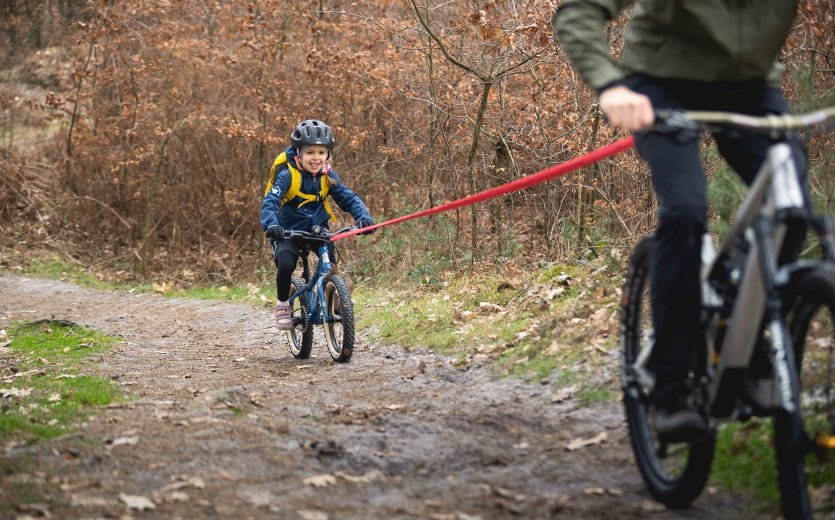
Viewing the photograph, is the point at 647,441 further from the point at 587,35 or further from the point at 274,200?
the point at 274,200

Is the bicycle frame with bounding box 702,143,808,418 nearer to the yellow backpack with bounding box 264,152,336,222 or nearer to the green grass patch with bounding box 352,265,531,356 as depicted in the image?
the green grass patch with bounding box 352,265,531,356

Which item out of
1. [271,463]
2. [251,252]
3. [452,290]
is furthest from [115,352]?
[251,252]

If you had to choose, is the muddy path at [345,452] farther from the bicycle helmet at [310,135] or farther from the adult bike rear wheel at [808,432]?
the bicycle helmet at [310,135]

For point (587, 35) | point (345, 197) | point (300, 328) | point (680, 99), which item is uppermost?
point (587, 35)

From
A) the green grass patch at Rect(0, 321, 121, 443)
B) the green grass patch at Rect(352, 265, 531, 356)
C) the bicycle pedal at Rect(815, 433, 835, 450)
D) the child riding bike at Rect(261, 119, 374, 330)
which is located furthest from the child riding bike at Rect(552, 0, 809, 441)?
the child riding bike at Rect(261, 119, 374, 330)

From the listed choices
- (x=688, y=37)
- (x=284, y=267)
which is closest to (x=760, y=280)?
(x=688, y=37)

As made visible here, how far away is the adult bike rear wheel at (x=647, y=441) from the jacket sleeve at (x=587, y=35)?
80cm

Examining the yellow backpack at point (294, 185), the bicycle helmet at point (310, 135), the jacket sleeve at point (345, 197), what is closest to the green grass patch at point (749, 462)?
the jacket sleeve at point (345, 197)

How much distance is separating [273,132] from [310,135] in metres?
11.0

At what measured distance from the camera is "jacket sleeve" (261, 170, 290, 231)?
7.93m

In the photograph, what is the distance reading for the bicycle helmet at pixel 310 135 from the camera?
815 cm

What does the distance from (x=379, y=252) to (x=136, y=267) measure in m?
7.61

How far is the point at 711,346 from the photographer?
3.27m

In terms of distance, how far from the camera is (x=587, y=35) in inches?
130
